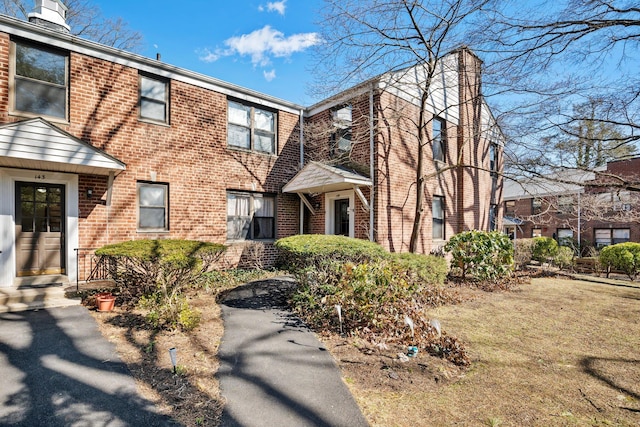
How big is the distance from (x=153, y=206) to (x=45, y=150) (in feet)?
9.11

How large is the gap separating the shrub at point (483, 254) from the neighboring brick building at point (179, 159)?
1.69 meters

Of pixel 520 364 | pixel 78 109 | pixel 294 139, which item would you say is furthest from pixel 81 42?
pixel 520 364

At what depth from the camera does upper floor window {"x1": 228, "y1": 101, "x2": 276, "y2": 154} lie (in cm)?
1040

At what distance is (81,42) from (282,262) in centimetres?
799

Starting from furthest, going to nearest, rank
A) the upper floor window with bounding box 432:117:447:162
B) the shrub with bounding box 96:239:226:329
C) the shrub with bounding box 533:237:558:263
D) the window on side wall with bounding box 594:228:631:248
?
the window on side wall with bounding box 594:228:631:248, the shrub with bounding box 533:237:558:263, the upper floor window with bounding box 432:117:447:162, the shrub with bounding box 96:239:226:329

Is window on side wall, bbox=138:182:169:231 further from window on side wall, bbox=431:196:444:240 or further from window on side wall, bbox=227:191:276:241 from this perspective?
window on side wall, bbox=431:196:444:240

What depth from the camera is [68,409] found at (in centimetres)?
301

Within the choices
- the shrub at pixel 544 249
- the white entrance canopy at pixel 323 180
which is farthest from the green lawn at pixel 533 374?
the shrub at pixel 544 249

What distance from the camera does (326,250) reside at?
6.49m

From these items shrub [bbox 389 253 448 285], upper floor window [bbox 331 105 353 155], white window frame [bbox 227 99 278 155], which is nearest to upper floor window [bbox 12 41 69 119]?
white window frame [bbox 227 99 278 155]

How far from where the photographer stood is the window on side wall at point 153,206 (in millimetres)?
8531

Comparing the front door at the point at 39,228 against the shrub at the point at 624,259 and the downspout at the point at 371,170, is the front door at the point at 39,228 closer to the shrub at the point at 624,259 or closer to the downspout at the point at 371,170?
the downspout at the point at 371,170

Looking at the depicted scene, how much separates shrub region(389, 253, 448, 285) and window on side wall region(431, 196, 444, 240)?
3527 millimetres

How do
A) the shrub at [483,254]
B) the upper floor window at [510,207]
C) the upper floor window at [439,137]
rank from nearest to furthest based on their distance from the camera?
the shrub at [483,254], the upper floor window at [439,137], the upper floor window at [510,207]
